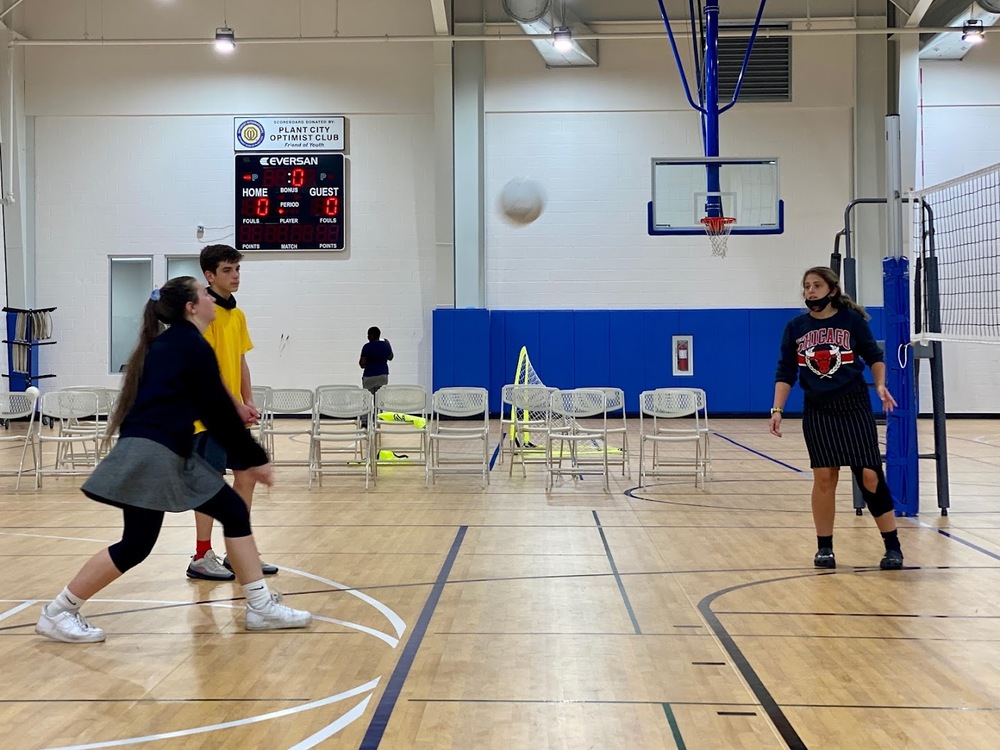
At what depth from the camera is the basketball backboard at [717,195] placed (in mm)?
11594

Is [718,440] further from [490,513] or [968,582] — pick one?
[968,582]

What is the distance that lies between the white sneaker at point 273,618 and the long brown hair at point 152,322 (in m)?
0.94

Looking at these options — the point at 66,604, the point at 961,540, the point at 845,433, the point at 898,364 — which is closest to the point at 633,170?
the point at 898,364

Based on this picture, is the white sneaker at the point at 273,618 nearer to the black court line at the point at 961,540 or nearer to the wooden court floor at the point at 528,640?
the wooden court floor at the point at 528,640

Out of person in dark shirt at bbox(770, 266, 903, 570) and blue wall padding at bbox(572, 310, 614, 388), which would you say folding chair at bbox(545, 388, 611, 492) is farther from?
blue wall padding at bbox(572, 310, 614, 388)

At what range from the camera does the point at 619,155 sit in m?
17.3

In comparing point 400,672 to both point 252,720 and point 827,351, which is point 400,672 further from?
point 827,351

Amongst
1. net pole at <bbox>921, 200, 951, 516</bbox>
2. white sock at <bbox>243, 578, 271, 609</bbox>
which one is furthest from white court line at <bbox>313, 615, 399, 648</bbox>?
net pole at <bbox>921, 200, 951, 516</bbox>

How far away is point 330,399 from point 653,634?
6646mm

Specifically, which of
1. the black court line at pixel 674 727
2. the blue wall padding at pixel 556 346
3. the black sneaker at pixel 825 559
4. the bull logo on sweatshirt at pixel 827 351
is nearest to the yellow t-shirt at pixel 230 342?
the black court line at pixel 674 727

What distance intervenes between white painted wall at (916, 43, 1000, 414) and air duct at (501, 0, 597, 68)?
5.76 metres

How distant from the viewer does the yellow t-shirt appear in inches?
197

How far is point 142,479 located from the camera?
3.79 metres

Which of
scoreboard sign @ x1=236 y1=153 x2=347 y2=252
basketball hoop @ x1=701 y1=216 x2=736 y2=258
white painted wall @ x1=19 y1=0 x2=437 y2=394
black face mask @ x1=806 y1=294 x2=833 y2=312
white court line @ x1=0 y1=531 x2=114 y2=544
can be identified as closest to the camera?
black face mask @ x1=806 y1=294 x2=833 y2=312
